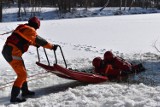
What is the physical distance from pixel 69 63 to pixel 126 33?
9952mm

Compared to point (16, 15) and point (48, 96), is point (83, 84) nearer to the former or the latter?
point (48, 96)

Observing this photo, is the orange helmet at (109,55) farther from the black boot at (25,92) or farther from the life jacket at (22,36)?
the life jacket at (22,36)

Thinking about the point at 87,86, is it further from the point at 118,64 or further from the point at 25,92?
the point at 118,64

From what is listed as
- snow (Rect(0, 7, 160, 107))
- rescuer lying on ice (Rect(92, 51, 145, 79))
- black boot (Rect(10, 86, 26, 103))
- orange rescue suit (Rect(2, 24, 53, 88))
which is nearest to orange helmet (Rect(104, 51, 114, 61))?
rescuer lying on ice (Rect(92, 51, 145, 79))

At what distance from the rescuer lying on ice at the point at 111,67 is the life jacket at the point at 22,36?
2439 millimetres

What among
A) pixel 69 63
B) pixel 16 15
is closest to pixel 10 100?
pixel 69 63

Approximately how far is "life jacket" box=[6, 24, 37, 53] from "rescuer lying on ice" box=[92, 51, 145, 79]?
2439 millimetres

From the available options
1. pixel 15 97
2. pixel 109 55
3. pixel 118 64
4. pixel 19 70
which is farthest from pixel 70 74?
pixel 118 64

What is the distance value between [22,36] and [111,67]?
9.15 feet

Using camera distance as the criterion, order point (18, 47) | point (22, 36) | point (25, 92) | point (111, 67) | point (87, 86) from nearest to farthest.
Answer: point (22, 36) < point (18, 47) < point (25, 92) < point (87, 86) < point (111, 67)

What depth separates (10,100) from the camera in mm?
7148

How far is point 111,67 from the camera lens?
8.92 meters

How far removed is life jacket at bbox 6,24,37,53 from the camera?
22.7 feet

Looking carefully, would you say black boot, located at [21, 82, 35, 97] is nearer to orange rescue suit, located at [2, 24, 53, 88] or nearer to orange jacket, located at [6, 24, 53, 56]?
orange rescue suit, located at [2, 24, 53, 88]
